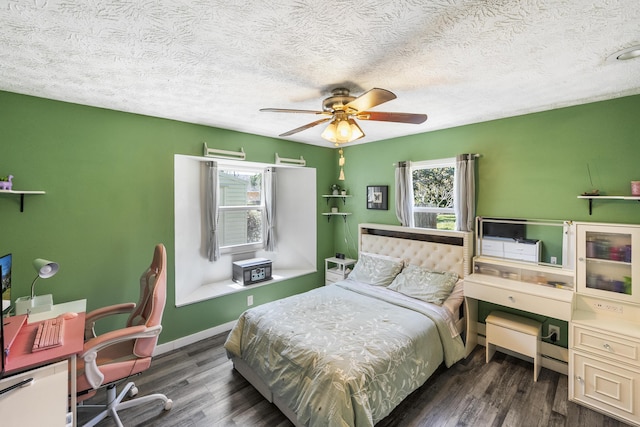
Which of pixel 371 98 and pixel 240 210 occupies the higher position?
pixel 371 98

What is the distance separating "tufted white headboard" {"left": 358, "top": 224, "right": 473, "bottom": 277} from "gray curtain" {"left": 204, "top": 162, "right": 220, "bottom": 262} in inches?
81.8

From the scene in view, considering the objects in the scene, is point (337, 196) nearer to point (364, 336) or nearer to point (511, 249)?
point (511, 249)

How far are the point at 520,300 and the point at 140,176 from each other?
13.0ft

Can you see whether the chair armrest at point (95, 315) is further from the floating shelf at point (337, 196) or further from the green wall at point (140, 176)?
the floating shelf at point (337, 196)

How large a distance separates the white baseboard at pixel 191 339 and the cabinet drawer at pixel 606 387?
351 cm

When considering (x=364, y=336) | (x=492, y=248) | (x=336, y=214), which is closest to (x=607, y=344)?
(x=492, y=248)

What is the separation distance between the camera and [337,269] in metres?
4.41

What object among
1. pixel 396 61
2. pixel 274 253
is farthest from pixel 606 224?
pixel 274 253

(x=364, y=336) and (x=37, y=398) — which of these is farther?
(x=364, y=336)

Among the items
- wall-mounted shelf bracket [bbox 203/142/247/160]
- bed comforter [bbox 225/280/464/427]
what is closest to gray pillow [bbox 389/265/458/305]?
bed comforter [bbox 225/280/464/427]

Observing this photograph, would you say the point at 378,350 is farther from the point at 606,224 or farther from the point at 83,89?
the point at 83,89

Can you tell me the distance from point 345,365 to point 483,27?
6.91 ft

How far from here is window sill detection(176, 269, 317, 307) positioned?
10.6 feet

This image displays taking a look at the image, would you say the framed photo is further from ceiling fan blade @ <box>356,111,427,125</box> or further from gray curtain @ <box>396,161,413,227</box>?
ceiling fan blade @ <box>356,111,427,125</box>
